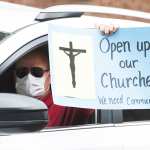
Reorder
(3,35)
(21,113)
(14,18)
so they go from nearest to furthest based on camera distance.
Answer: (21,113)
(3,35)
(14,18)

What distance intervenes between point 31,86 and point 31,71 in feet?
0.36

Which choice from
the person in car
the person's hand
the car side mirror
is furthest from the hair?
the car side mirror

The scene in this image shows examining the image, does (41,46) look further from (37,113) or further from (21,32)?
(37,113)

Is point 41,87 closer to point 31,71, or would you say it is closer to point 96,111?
point 31,71

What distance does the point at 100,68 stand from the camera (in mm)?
4398

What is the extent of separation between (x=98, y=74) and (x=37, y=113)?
506 millimetres

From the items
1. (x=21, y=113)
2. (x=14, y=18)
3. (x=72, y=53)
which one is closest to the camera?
(x=21, y=113)

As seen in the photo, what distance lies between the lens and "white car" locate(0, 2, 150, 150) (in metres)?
4.04

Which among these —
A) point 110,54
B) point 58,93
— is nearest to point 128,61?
point 110,54

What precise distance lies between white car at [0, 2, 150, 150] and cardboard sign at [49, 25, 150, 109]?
0.13 meters

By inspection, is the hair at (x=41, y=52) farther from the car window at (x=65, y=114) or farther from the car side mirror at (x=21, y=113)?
the car side mirror at (x=21, y=113)

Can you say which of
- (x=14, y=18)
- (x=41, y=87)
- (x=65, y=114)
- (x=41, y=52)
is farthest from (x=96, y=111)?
(x=14, y=18)

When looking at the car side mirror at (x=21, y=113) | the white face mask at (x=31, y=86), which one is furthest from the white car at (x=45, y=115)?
the white face mask at (x=31, y=86)

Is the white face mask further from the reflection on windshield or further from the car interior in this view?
the reflection on windshield
